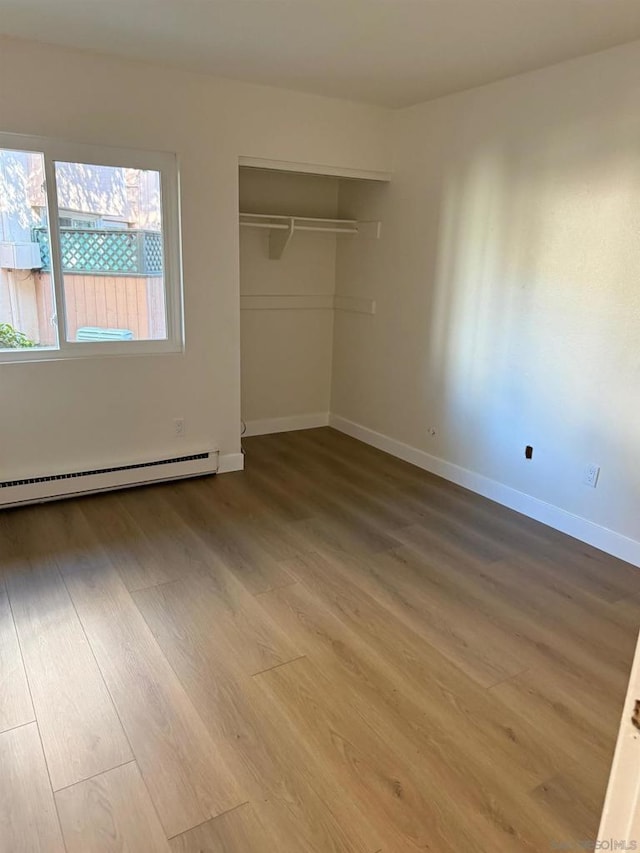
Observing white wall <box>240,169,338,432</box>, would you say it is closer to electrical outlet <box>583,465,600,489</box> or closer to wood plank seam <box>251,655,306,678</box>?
electrical outlet <box>583,465,600,489</box>

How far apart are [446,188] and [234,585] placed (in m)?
2.91

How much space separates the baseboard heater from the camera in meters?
3.44

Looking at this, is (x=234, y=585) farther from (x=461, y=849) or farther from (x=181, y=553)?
(x=461, y=849)

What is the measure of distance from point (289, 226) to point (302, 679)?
338 centimetres

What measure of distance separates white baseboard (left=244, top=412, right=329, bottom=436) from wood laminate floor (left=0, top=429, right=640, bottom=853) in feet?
4.86

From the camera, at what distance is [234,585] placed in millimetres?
2750

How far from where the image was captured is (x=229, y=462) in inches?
164

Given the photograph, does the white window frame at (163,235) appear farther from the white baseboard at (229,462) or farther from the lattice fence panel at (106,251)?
the white baseboard at (229,462)

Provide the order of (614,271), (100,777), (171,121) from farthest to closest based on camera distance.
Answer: (171,121), (614,271), (100,777)

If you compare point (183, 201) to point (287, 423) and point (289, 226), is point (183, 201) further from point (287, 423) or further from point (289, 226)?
point (287, 423)

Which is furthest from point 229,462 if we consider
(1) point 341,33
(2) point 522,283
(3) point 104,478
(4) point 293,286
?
(1) point 341,33

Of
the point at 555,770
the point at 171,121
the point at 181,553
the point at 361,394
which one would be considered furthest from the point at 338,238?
the point at 555,770

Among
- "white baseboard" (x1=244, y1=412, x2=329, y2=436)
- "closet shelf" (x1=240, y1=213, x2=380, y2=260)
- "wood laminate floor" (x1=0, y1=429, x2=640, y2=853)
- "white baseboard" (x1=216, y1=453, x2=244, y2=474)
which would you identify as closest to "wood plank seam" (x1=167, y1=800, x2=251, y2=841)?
"wood laminate floor" (x1=0, y1=429, x2=640, y2=853)

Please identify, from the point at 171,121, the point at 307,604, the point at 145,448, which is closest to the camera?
the point at 307,604
